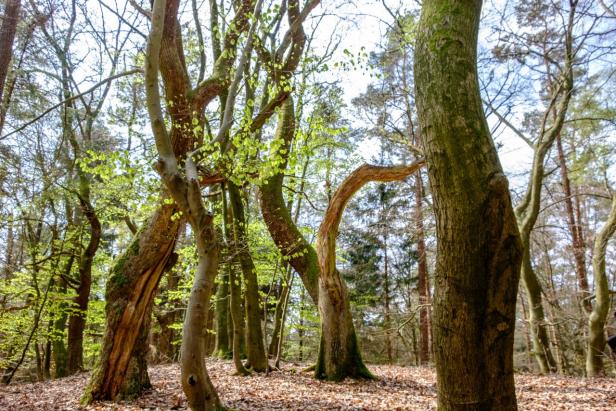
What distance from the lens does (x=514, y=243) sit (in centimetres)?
213

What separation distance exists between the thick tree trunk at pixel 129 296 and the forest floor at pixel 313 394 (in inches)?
14.1

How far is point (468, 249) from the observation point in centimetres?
210

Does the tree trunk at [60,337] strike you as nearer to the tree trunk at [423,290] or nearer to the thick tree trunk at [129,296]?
the thick tree trunk at [129,296]

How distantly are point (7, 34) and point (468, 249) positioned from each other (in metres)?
6.51

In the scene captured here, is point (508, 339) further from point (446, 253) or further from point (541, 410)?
point (541, 410)

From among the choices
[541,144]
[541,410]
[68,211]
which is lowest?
[541,410]

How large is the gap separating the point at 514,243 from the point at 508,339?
52cm

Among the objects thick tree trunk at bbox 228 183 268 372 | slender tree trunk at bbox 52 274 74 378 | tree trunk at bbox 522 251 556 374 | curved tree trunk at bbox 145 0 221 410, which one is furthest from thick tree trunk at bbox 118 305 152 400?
tree trunk at bbox 522 251 556 374

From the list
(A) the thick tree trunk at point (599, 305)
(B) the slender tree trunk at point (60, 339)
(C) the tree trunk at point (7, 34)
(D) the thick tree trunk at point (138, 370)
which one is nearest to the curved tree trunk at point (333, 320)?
(D) the thick tree trunk at point (138, 370)

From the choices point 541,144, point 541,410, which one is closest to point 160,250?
point 541,410

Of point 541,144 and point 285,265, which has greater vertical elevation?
point 541,144

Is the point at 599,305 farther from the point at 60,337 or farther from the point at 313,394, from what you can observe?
the point at 60,337

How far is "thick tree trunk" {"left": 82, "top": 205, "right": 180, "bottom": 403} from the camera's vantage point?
5.57 meters

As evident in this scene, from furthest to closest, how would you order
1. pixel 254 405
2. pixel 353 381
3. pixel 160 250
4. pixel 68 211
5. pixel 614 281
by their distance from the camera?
pixel 614 281, pixel 68 211, pixel 353 381, pixel 160 250, pixel 254 405
